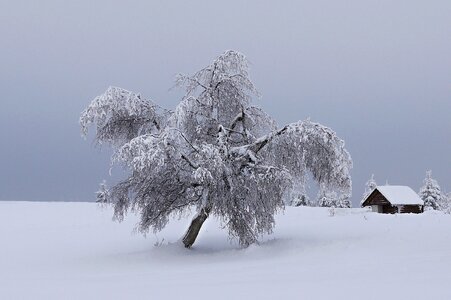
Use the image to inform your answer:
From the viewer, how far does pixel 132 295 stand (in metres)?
7.70

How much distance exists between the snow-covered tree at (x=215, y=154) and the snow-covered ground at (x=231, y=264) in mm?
1456

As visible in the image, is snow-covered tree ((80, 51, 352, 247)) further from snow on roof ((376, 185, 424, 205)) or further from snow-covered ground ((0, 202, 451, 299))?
snow on roof ((376, 185, 424, 205))

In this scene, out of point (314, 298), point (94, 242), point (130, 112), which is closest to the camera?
point (314, 298)

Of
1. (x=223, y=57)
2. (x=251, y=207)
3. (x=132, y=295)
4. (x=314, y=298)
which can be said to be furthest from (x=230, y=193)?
(x=314, y=298)

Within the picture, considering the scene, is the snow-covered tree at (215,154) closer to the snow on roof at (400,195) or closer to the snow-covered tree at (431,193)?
the snow on roof at (400,195)

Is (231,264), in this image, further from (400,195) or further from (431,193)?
(431,193)

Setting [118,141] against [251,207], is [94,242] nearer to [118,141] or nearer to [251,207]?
[118,141]

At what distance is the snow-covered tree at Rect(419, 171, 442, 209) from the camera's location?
56500 millimetres

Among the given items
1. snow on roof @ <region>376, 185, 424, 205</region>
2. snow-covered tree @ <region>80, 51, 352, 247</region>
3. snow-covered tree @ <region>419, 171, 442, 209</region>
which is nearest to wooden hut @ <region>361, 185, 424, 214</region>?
snow on roof @ <region>376, 185, 424, 205</region>

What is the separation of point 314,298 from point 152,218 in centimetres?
866

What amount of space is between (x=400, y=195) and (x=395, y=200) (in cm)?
121

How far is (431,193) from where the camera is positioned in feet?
186

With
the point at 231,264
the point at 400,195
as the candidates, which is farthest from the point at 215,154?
the point at 400,195

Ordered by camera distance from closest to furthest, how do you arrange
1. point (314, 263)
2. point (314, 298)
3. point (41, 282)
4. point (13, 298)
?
point (314, 298) → point (13, 298) → point (41, 282) → point (314, 263)
